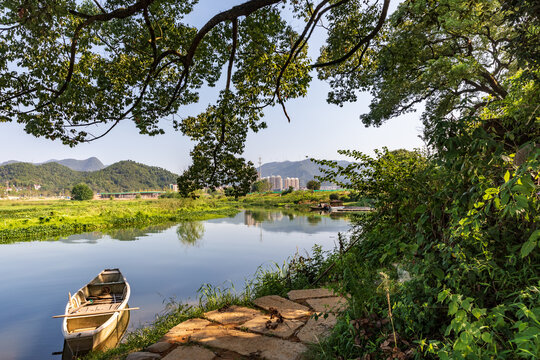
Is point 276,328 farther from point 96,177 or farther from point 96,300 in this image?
point 96,177

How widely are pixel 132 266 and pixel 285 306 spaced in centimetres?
1035

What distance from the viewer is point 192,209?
3145cm

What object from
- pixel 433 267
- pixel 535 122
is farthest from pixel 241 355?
pixel 535 122

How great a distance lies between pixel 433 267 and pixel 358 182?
2302 mm

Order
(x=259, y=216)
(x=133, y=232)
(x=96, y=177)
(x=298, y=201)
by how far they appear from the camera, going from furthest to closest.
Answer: (x=96, y=177), (x=298, y=201), (x=259, y=216), (x=133, y=232)

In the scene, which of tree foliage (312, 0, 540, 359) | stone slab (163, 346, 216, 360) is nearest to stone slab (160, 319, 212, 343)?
stone slab (163, 346, 216, 360)

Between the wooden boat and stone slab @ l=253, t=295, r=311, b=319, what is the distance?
10.2 ft

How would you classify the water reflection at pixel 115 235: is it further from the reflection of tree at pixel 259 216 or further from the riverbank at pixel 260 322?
the riverbank at pixel 260 322

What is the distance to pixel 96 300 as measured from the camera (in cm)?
672

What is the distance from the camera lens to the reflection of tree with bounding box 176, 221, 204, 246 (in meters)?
16.7

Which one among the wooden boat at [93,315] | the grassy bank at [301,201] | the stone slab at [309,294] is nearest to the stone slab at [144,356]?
the stone slab at [309,294]

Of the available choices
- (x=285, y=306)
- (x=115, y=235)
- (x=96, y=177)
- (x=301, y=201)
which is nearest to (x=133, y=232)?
(x=115, y=235)

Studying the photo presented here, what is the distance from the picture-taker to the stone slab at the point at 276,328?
2767 mm

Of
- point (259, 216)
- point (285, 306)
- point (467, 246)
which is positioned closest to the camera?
point (467, 246)
